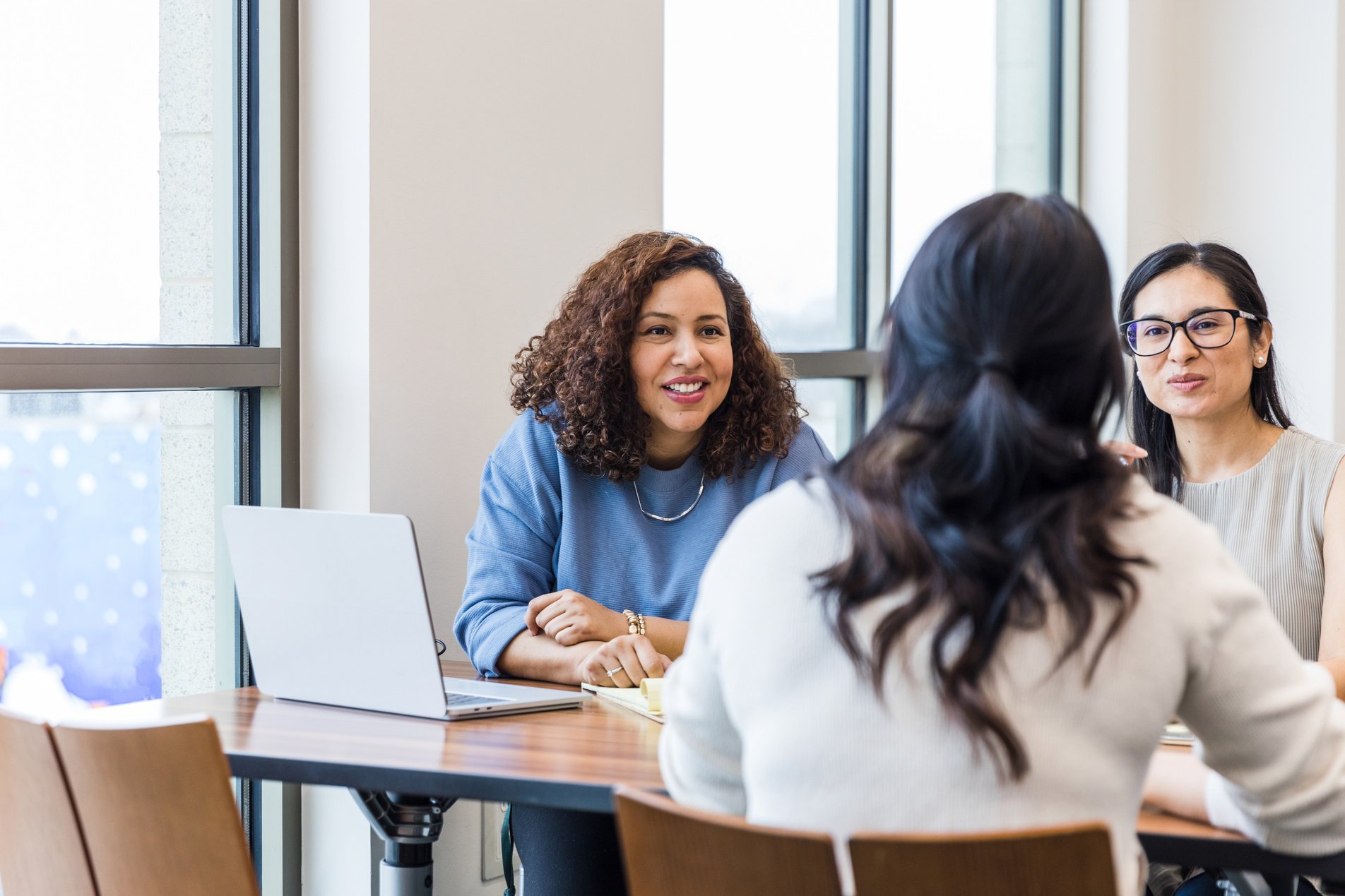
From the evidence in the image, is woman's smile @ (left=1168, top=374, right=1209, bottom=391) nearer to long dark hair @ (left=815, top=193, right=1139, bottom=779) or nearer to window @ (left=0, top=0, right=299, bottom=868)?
long dark hair @ (left=815, top=193, right=1139, bottom=779)

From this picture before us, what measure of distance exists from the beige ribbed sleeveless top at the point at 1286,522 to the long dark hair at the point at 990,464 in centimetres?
118

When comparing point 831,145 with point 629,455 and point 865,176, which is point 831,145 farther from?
point 629,455

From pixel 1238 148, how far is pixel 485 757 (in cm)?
383

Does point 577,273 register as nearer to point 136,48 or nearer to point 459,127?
point 459,127

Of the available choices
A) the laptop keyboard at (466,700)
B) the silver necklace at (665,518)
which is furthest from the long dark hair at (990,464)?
the silver necklace at (665,518)

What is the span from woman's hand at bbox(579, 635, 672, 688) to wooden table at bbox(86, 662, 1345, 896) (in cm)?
7

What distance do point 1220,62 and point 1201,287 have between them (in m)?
2.64

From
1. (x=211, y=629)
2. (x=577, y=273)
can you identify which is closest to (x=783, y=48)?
(x=577, y=273)

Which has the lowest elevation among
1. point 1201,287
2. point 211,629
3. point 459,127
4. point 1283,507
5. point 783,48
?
point 211,629

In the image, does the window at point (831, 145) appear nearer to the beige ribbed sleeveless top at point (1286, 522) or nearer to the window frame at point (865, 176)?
the window frame at point (865, 176)

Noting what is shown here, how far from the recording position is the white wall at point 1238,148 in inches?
170

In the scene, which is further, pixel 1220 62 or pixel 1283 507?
pixel 1220 62

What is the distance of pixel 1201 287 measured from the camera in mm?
2230

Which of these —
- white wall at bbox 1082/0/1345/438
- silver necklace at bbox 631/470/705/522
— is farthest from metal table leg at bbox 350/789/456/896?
white wall at bbox 1082/0/1345/438
